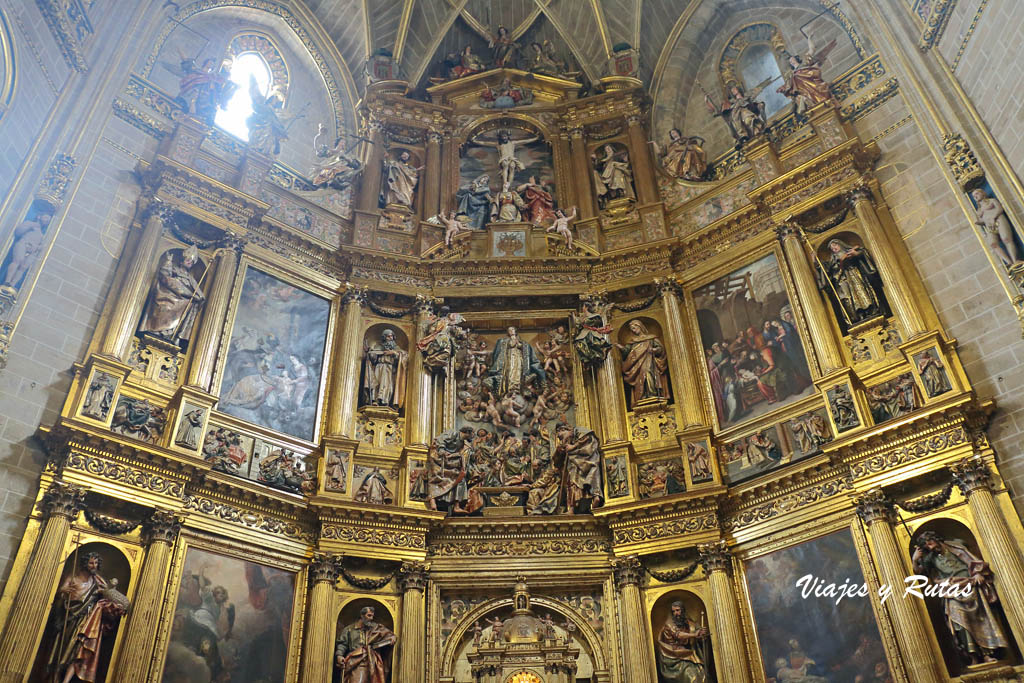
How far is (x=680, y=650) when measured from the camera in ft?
41.8

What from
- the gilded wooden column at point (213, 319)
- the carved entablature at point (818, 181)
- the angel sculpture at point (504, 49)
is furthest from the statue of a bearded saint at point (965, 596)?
the angel sculpture at point (504, 49)

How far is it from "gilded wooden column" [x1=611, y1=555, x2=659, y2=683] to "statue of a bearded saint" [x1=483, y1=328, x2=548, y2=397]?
4015 millimetres

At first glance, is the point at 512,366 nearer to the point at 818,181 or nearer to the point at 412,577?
the point at 412,577

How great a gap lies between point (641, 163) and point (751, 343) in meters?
5.54

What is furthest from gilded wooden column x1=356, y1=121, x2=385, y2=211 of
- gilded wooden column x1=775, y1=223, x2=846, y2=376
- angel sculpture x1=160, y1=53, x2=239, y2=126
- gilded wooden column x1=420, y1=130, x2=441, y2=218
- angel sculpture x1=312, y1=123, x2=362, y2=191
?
gilded wooden column x1=775, y1=223, x2=846, y2=376

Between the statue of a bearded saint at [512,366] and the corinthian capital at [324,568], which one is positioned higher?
the statue of a bearded saint at [512,366]

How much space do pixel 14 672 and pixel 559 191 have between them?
44.8 ft

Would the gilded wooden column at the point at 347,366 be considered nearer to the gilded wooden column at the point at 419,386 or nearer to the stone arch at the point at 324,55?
the gilded wooden column at the point at 419,386

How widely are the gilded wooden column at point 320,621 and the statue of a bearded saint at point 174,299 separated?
453 cm

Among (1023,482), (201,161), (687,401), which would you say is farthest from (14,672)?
(1023,482)

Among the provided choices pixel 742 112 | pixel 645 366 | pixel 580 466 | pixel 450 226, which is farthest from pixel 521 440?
pixel 742 112

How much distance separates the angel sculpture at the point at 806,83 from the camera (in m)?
16.2

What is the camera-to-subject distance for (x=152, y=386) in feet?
42.8

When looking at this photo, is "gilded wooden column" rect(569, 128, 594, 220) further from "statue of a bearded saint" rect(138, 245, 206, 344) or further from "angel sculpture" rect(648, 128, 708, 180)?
"statue of a bearded saint" rect(138, 245, 206, 344)
